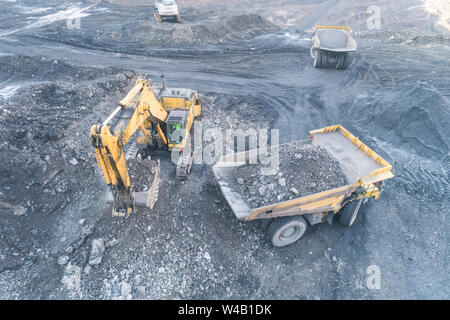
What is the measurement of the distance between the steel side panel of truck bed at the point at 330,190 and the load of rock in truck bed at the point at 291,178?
0.57ft

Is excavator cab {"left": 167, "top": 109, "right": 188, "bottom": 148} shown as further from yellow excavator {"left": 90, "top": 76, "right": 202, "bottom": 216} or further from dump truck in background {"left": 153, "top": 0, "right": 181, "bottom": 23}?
dump truck in background {"left": 153, "top": 0, "right": 181, "bottom": 23}

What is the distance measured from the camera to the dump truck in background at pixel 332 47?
1489 centimetres

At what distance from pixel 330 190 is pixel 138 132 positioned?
6839 mm

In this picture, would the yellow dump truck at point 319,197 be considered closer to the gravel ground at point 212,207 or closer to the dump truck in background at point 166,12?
the gravel ground at point 212,207

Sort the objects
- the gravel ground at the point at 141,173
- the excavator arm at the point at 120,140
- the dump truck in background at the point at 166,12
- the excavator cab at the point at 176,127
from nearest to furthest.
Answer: the excavator arm at the point at 120,140
the gravel ground at the point at 141,173
the excavator cab at the point at 176,127
the dump truck in background at the point at 166,12

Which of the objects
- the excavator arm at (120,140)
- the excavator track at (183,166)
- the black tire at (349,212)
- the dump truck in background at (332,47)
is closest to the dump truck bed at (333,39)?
the dump truck in background at (332,47)

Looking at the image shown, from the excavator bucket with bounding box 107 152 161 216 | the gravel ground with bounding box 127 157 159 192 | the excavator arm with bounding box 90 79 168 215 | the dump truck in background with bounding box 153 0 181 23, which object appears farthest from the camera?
the dump truck in background with bounding box 153 0 181 23

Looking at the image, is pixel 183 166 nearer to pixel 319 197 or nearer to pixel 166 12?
pixel 319 197

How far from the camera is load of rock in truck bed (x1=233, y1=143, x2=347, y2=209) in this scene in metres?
6.30

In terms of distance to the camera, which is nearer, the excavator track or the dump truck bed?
the excavator track

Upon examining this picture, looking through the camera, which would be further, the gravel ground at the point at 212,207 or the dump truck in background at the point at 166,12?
the dump truck in background at the point at 166,12

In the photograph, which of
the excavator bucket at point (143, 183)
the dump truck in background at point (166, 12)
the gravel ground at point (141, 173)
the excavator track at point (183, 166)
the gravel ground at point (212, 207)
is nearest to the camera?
the gravel ground at point (212, 207)

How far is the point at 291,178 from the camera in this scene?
21.4 feet

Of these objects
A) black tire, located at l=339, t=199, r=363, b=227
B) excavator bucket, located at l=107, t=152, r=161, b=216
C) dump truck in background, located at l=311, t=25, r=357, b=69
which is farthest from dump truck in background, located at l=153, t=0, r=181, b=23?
black tire, located at l=339, t=199, r=363, b=227
